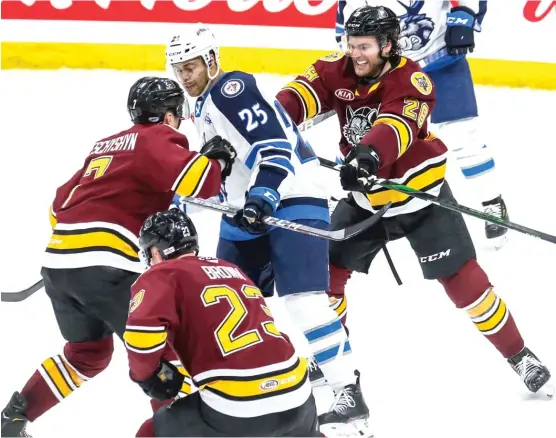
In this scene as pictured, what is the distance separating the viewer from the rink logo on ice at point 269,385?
274 cm

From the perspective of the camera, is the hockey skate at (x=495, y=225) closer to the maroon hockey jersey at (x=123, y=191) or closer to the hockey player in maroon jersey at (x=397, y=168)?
the hockey player in maroon jersey at (x=397, y=168)

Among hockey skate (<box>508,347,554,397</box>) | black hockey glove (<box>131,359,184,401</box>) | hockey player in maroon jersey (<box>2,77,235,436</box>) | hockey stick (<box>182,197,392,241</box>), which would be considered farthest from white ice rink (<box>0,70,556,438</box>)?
black hockey glove (<box>131,359,184,401</box>)

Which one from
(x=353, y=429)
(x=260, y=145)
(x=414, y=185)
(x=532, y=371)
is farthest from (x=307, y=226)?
(x=532, y=371)

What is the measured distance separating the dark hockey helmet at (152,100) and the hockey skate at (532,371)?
1.38m

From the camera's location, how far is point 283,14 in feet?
22.4

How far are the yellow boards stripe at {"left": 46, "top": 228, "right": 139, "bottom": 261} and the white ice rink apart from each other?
0.61m

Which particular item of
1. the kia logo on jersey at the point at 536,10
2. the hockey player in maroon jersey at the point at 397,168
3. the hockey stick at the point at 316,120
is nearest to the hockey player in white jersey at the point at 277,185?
the hockey player in maroon jersey at the point at 397,168

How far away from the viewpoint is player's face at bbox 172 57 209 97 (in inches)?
135

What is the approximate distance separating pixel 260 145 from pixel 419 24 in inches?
79.4

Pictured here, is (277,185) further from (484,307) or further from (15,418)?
(15,418)

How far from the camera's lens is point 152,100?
3309 millimetres

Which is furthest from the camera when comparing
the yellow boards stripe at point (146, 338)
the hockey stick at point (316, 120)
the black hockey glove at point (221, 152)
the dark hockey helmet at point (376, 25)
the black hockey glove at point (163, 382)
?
the hockey stick at point (316, 120)

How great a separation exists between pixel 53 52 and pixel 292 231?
13.1 ft

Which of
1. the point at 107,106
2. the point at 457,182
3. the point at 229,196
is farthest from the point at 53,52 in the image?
the point at 229,196
